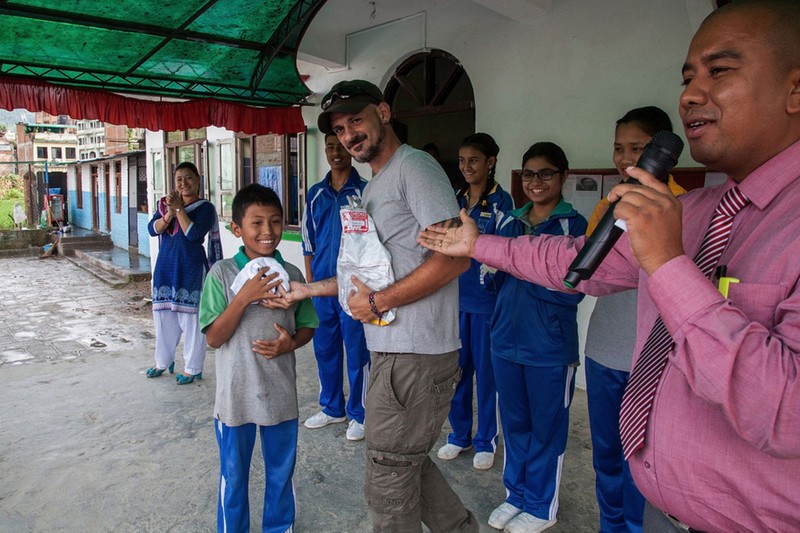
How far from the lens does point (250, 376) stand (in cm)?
211

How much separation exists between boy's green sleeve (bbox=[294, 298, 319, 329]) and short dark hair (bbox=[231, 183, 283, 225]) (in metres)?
0.44

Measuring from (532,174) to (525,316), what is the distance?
71 centimetres

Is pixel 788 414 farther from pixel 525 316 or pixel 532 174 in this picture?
pixel 532 174

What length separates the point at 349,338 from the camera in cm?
345

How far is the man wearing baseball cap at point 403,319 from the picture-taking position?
1.75 m

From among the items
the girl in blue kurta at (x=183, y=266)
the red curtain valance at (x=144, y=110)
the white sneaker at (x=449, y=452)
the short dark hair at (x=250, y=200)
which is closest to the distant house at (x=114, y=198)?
the red curtain valance at (x=144, y=110)

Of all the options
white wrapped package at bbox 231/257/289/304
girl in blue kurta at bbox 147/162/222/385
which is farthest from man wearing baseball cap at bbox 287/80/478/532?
girl in blue kurta at bbox 147/162/222/385

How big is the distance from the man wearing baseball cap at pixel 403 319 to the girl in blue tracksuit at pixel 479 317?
1151 mm

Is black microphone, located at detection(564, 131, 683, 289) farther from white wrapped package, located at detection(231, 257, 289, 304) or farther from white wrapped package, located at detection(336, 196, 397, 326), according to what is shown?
white wrapped package, located at detection(231, 257, 289, 304)

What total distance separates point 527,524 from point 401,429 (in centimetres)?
109

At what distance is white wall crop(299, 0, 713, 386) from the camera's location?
142 inches

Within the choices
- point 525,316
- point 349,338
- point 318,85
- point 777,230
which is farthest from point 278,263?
point 318,85

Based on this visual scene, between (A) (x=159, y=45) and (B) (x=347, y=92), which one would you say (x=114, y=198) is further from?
(B) (x=347, y=92)

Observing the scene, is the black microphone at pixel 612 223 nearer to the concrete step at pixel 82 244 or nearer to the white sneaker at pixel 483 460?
the white sneaker at pixel 483 460
